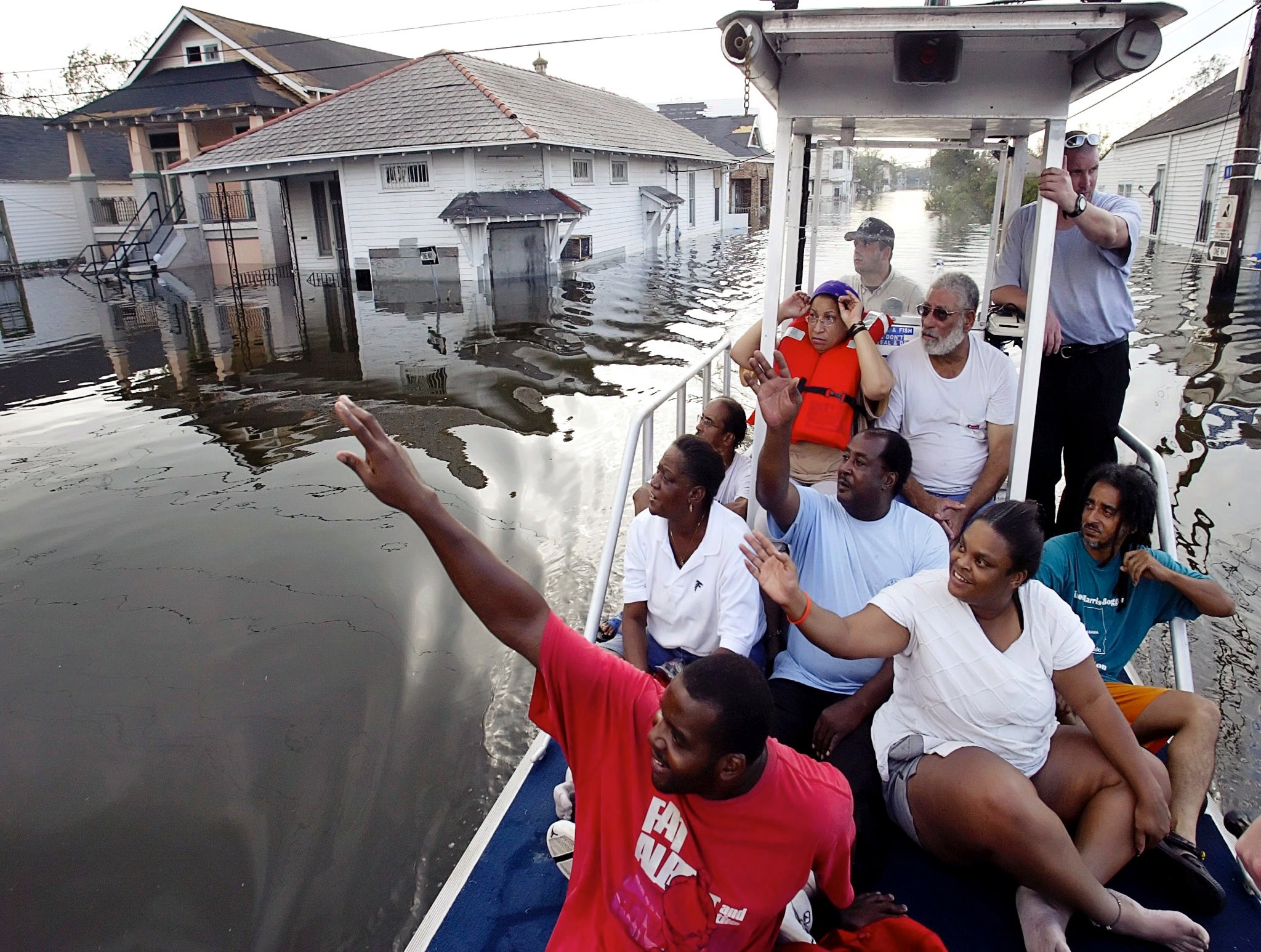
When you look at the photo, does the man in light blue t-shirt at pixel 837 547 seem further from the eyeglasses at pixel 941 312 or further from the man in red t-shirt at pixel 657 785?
the man in red t-shirt at pixel 657 785

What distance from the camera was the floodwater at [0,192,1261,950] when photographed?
3.70 meters

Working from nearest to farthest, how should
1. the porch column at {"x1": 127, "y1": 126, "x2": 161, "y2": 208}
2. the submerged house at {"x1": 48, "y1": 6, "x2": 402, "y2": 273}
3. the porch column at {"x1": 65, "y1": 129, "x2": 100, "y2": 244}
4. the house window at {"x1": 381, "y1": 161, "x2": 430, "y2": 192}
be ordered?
the house window at {"x1": 381, "y1": 161, "x2": 430, "y2": 192}, the submerged house at {"x1": 48, "y1": 6, "x2": 402, "y2": 273}, the porch column at {"x1": 127, "y1": 126, "x2": 161, "y2": 208}, the porch column at {"x1": 65, "y1": 129, "x2": 100, "y2": 244}

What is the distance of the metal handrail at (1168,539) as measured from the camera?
10.6 feet

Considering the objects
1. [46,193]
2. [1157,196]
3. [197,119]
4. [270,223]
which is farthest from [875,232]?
[46,193]

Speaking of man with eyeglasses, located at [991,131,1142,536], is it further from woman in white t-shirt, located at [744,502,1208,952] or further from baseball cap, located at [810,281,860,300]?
woman in white t-shirt, located at [744,502,1208,952]

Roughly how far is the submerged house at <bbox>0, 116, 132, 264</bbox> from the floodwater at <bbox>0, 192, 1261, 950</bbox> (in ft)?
67.7

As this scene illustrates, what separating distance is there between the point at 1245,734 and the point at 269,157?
76.7 feet

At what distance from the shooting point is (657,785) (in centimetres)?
176

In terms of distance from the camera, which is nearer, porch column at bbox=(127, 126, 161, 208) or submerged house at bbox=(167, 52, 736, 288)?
submerged house at bbox=(167, 52, 736, 288)

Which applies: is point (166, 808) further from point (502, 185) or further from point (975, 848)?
point (502, 185)

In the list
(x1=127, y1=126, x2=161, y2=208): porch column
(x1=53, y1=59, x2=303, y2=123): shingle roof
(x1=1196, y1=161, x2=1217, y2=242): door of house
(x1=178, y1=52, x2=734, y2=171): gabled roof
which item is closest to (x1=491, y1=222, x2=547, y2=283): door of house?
(x1=178, y1=52, x2=734, y2=171): gabled roof

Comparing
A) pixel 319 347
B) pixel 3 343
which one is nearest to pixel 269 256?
pixel 3 343

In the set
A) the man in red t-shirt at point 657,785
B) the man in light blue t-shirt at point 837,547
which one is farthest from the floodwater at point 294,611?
the man in red t-shirt at point 657,785

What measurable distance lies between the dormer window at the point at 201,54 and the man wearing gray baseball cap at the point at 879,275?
30.7m
